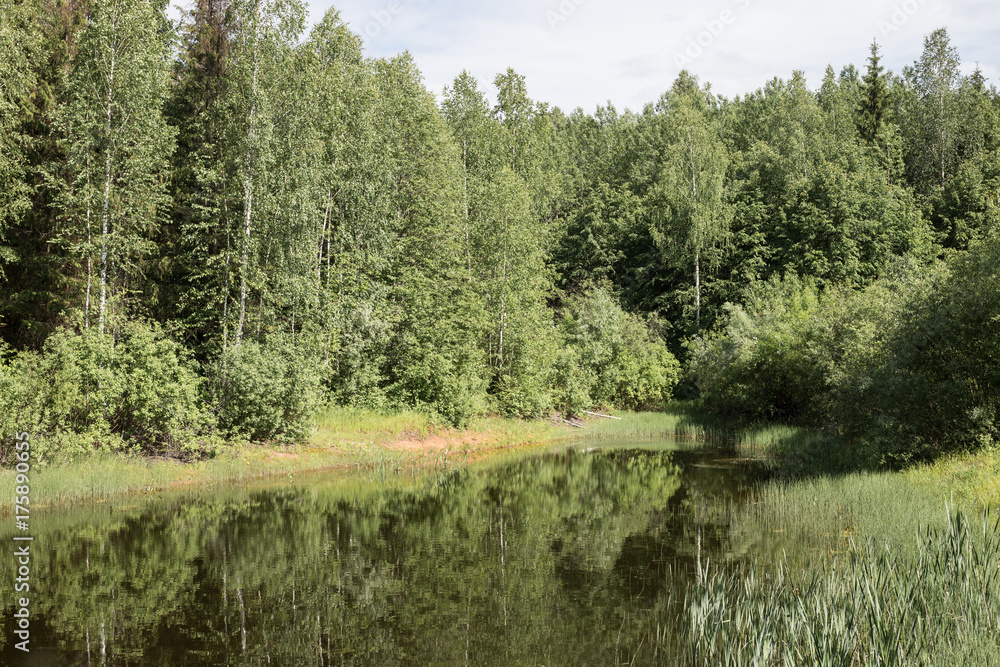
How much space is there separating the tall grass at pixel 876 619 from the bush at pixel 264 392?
17.8 m

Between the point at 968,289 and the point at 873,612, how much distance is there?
13.3m

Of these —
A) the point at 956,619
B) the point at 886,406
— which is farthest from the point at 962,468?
the point at 956,619

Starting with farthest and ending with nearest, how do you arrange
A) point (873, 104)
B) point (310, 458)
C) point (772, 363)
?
1. point (873, 104)
2. point (772, 363)
3. point (310, 458)

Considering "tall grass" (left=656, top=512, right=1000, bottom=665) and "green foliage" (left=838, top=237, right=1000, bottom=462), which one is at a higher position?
"green foliage" (left=838, top=237, right=1000, bottom=462)

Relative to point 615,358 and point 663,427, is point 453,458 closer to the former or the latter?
point 663,427

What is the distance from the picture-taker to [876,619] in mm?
5832

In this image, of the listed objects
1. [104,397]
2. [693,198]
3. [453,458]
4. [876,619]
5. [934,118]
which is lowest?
[453,458]

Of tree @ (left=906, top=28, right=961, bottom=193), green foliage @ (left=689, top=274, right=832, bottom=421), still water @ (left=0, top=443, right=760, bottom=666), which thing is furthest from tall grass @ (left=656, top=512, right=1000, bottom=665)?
Answer: tree @ (left=906, top=28, right=961, bottom=193)

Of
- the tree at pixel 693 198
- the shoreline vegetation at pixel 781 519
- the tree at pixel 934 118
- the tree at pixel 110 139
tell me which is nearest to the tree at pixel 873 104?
the tree at pixel 934 118

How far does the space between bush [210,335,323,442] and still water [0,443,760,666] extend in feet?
12.4

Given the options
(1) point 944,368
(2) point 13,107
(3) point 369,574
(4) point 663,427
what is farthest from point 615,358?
(3) point 369,574

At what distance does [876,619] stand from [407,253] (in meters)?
32.3

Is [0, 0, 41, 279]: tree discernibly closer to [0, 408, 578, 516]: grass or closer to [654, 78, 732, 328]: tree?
[0, 408, 578, 516]: grass

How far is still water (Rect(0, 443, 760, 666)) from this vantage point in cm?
841
